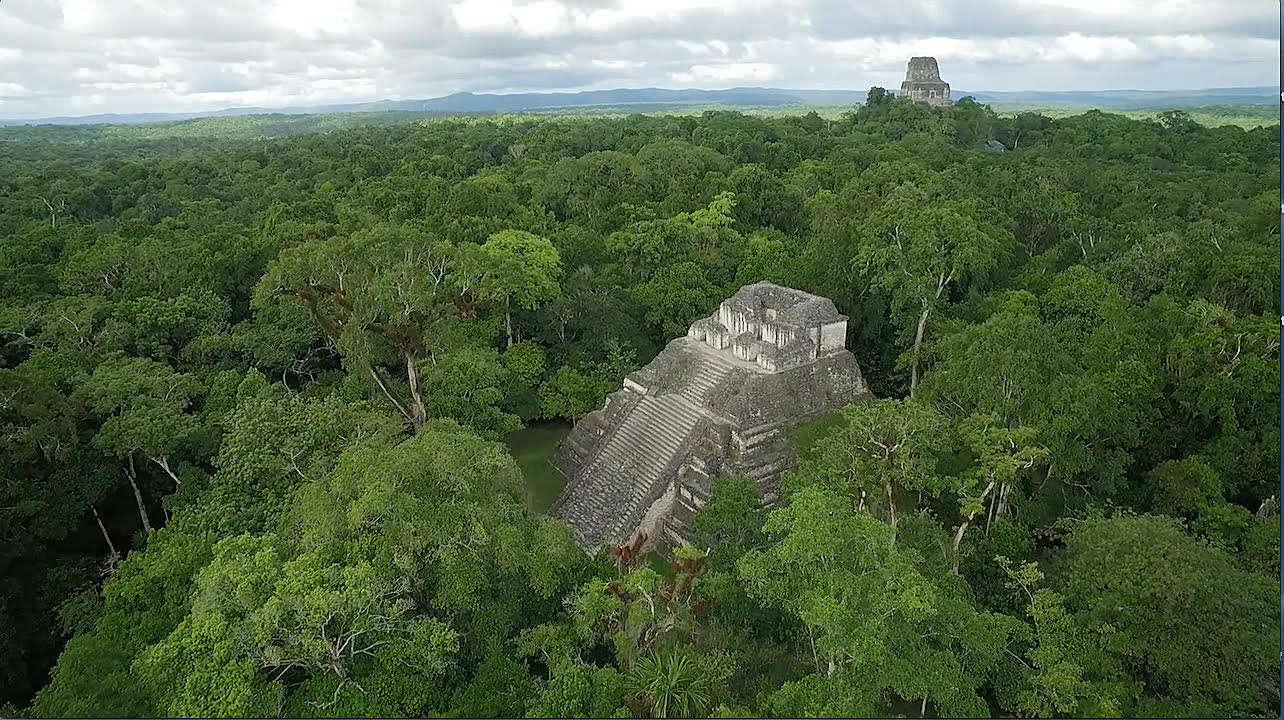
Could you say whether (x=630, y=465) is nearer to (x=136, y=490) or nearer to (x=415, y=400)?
(x=415, y=400)

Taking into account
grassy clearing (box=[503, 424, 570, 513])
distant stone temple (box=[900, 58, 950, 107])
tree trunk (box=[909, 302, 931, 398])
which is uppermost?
distant stone temple (box=[900, 58, 950, 107])

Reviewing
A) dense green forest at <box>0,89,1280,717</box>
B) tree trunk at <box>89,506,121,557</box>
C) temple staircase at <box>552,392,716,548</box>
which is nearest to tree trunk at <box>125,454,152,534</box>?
dense green forest at <box>0,89,1280,717</box>

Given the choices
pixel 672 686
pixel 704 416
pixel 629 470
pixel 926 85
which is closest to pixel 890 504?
pixel 704 416

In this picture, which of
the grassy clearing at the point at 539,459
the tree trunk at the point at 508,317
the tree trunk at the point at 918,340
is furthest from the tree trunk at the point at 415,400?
the tree trunk at the point at 918,340

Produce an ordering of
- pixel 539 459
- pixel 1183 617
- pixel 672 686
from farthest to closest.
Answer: pixel 539 459
pixel 1183 617
pixel 672 686

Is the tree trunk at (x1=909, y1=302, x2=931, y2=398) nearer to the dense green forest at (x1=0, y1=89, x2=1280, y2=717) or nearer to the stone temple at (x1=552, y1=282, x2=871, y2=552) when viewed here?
the dense green forest at (x1=0, y1=89, x2=1280, y2=717)

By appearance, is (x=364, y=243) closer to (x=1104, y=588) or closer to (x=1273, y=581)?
(x=1104, y=588)
